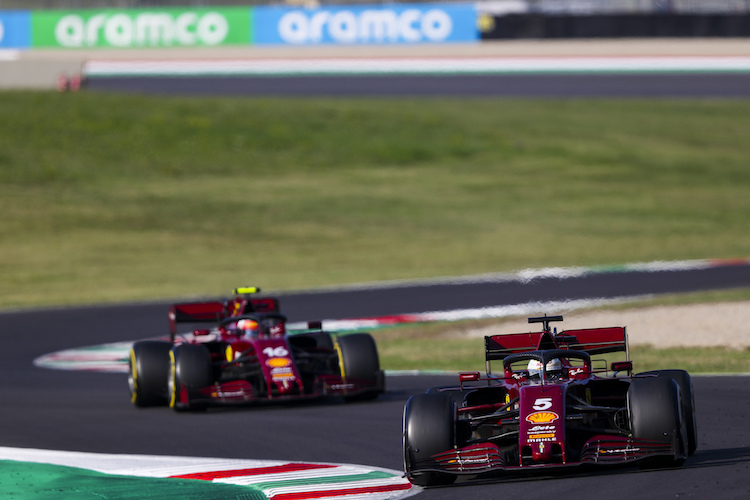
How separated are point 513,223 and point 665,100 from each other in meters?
16.5

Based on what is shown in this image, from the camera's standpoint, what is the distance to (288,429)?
1236 centimetres

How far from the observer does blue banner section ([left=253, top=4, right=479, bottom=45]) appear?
4975cm

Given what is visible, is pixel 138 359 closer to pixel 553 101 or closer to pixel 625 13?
pixel 625 13

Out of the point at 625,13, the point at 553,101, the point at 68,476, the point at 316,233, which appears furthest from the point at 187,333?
the point at 553,101

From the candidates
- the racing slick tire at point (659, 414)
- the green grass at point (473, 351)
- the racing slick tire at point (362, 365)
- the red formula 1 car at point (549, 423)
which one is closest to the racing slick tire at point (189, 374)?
the racing slick tire at point (362, 365)

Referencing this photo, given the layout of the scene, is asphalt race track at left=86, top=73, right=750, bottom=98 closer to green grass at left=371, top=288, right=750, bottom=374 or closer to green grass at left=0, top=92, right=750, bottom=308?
green grass at left=0, top=92, right=750, bottom=308

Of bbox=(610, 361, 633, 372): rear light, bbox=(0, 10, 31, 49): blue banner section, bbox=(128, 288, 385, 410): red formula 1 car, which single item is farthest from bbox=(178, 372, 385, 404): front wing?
bbox=(0, 10, 31, 49): blue banner section

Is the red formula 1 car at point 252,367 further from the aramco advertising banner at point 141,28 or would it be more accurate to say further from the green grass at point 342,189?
the aramco advertising banner at point 141,28

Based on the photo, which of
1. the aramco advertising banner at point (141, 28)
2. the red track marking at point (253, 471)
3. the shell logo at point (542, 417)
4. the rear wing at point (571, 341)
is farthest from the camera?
the aramco advertising banner at point (141, 28)

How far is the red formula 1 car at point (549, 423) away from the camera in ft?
28.5

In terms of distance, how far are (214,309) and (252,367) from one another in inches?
72.7

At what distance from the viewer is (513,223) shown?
3847cm

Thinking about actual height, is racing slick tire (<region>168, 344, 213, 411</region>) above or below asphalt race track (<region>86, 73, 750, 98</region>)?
below

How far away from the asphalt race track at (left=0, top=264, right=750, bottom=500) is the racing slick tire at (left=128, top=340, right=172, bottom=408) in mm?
176
